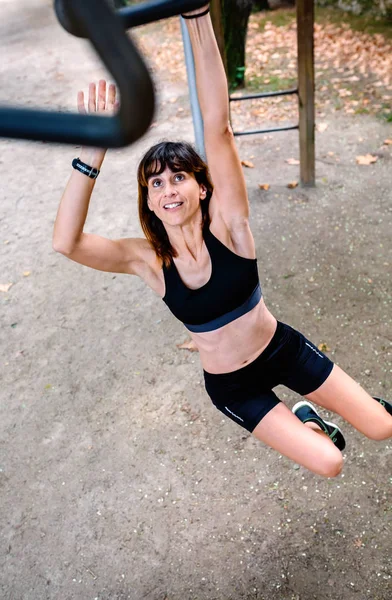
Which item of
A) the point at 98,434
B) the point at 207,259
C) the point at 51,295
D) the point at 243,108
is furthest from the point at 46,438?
the point at 243,108

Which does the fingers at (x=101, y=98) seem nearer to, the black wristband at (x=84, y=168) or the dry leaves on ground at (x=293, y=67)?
the black wristband at (x=84, y=168)

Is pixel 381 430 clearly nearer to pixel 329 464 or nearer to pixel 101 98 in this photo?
pixel 329 464

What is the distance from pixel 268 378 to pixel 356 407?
42 cm

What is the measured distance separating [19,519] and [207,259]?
1.75 meters

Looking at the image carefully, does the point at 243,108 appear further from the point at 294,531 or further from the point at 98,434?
the point at 294,531

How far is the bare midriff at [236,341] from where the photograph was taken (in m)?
2.37

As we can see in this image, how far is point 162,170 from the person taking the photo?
2.22 m

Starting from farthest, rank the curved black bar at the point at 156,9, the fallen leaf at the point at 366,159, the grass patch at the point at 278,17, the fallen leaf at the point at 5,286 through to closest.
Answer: the grass patch at the point at 278,17, the fallen leaf at the point at 366,159, the fallen leaf at the point at 5,286, the curved black bar at the point at 156,9

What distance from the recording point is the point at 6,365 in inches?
151

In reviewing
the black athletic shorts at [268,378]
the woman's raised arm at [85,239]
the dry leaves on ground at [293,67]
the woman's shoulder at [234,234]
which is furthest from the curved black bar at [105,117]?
the dry leaves on ground at [293,67]

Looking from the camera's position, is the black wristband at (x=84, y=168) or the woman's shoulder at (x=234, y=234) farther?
the woman's shoulder at (x=234, y=234)

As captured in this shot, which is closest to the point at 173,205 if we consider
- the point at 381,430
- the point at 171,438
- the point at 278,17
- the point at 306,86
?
the point at 381,430

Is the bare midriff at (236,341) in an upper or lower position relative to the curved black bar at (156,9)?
lower

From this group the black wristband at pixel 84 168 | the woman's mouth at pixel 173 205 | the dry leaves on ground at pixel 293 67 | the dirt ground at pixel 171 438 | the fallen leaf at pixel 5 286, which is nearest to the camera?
the black wristband at pixel 84 168
